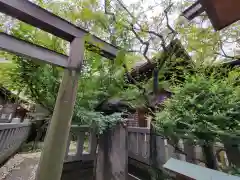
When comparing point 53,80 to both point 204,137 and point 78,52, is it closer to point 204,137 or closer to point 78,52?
point 78,52

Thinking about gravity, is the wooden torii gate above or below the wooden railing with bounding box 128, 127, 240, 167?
above

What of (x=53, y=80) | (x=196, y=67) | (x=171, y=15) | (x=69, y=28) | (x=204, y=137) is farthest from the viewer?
(x=171, y=15)

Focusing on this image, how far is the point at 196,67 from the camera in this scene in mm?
3961

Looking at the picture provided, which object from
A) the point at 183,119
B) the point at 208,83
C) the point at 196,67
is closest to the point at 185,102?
the point at 183,119

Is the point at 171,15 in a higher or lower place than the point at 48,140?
higher

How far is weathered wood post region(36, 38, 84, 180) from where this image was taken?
→ 6.98 ft

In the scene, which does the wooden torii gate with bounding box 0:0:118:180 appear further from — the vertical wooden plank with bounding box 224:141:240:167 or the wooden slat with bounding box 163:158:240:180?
the vertical wooden plank with bounding box 224:141:240:167

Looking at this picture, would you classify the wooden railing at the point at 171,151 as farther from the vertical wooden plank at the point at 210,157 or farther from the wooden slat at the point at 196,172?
the wooden slat at the point at 196,172

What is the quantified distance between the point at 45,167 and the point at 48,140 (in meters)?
0.37

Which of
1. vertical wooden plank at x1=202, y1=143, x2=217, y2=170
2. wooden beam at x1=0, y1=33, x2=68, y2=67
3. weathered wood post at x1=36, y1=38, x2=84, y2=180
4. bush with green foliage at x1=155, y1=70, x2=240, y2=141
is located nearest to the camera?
wooden beam at x1=0, y1=33, x2=68, y2=67

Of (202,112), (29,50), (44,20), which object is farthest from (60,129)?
(202,112)

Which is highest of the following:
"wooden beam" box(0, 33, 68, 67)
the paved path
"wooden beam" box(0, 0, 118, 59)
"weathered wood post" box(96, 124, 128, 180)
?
"wooden beam" box(0, 0, 118, 59)

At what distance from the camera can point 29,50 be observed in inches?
84.6

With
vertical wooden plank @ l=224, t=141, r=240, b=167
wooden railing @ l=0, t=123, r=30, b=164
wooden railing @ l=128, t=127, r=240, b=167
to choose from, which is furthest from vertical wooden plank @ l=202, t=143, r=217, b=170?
wooden railing @ l=0, t=123, r=30, b=164
